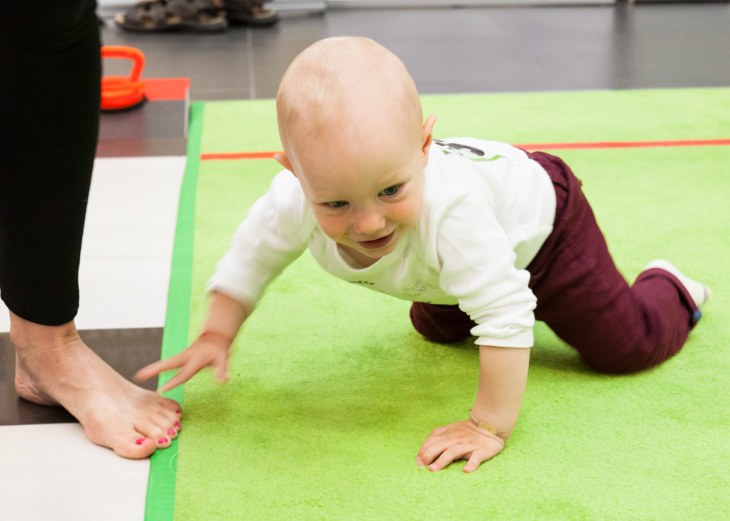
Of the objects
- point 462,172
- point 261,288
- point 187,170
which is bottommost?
point 187,170

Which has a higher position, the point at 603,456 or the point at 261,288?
the point at 261,288

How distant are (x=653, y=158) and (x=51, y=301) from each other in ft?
4.63

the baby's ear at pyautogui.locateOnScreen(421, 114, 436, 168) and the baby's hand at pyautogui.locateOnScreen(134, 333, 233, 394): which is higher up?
the baby's ear at pyautogui.locateOnScreen(421, 114, 436, 168)

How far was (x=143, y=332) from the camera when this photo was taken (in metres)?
1.14

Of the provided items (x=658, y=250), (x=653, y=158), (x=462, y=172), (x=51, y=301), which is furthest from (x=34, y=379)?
(x=653, y=158)

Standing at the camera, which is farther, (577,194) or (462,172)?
(577,194)

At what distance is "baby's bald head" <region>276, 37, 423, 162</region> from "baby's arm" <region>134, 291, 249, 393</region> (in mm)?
260

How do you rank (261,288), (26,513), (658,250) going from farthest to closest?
(658,250) < (261,288) < (26,513)

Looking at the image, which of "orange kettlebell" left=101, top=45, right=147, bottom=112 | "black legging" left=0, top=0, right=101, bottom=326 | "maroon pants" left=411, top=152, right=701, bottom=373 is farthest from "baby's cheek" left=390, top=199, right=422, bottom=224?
"orange kettlebell" left=101, top=45, right=147, bottom=112

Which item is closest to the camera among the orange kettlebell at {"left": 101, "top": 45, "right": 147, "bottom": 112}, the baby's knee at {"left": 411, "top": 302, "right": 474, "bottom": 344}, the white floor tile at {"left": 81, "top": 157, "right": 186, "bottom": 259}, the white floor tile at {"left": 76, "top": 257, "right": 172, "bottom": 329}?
the baby's knee at {"left": 411, "top": 302, "right": 474, "bottom": 344}

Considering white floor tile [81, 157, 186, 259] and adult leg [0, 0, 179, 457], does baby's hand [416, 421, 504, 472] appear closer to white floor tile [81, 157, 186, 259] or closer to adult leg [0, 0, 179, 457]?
adult leg [0, 0, 179, 457]

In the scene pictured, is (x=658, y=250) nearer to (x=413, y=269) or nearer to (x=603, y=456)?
(x=603, y=456)

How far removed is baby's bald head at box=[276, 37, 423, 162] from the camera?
2.31 ft

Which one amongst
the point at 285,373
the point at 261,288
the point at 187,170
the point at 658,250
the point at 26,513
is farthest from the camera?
the point at 187,170
